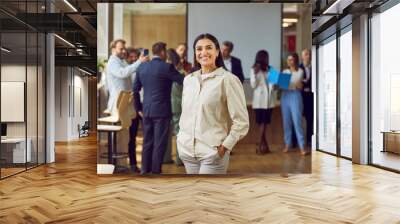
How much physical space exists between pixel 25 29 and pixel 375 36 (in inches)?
247

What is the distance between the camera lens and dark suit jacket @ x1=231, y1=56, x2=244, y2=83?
6.44 m

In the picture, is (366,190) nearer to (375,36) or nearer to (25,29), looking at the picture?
(375,36)

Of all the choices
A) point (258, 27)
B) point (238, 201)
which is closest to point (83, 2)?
point (258, 27)

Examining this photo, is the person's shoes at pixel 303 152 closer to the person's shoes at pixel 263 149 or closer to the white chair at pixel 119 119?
the person's shoes at pixel 263 149

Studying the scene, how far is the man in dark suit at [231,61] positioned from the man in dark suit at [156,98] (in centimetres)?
71

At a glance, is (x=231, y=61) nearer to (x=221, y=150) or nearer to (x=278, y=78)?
(x=278, y=78)

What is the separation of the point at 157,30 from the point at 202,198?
273cm

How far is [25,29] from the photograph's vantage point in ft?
23.9

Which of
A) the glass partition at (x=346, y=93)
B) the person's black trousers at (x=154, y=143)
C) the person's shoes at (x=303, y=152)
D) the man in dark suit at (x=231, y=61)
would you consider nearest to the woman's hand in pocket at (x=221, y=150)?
the person's black trousers at (x=154, y=143)

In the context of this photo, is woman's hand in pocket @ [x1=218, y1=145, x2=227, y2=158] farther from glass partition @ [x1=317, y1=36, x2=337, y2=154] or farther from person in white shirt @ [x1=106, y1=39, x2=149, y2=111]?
glass partition @ [x1=317, y1=36, x2=337, y2=154]

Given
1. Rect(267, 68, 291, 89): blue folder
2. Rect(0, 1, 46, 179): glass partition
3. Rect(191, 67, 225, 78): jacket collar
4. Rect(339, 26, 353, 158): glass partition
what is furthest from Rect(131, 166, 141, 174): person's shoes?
Rect(339, 26, 353, 158): glass partition

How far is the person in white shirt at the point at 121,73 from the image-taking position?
6.47 m

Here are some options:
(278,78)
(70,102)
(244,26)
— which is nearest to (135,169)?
(278,78)

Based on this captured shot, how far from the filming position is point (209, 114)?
244 inches
